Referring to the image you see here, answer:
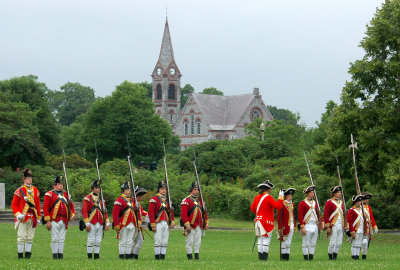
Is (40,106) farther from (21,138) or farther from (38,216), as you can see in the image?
(38,216)

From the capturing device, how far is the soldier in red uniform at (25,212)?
674 inches

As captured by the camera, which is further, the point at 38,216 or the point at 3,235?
the point at 3,235

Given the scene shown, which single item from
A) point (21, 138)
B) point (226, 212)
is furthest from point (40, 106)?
point (226, 212)

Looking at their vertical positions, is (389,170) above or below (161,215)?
above

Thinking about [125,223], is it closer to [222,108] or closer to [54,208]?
[54,208]

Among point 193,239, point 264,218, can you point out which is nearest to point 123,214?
point 193,239

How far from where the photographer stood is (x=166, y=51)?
435ft

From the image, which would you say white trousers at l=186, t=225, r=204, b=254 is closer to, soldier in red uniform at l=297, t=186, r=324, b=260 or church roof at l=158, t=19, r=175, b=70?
soldier in red uniform at l=297, t=186, r=324, b=260

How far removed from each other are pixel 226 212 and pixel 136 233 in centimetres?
2710

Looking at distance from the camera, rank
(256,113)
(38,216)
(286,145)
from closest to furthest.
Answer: (38,216), (286,145), (256,113)

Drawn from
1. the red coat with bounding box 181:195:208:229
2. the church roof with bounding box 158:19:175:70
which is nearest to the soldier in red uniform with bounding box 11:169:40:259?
the red coat with bounding box 181:195:208:229

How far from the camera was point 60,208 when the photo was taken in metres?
17.4

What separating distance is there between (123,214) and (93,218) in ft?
2.41

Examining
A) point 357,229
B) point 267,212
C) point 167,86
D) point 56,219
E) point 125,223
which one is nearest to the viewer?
point 267,212
